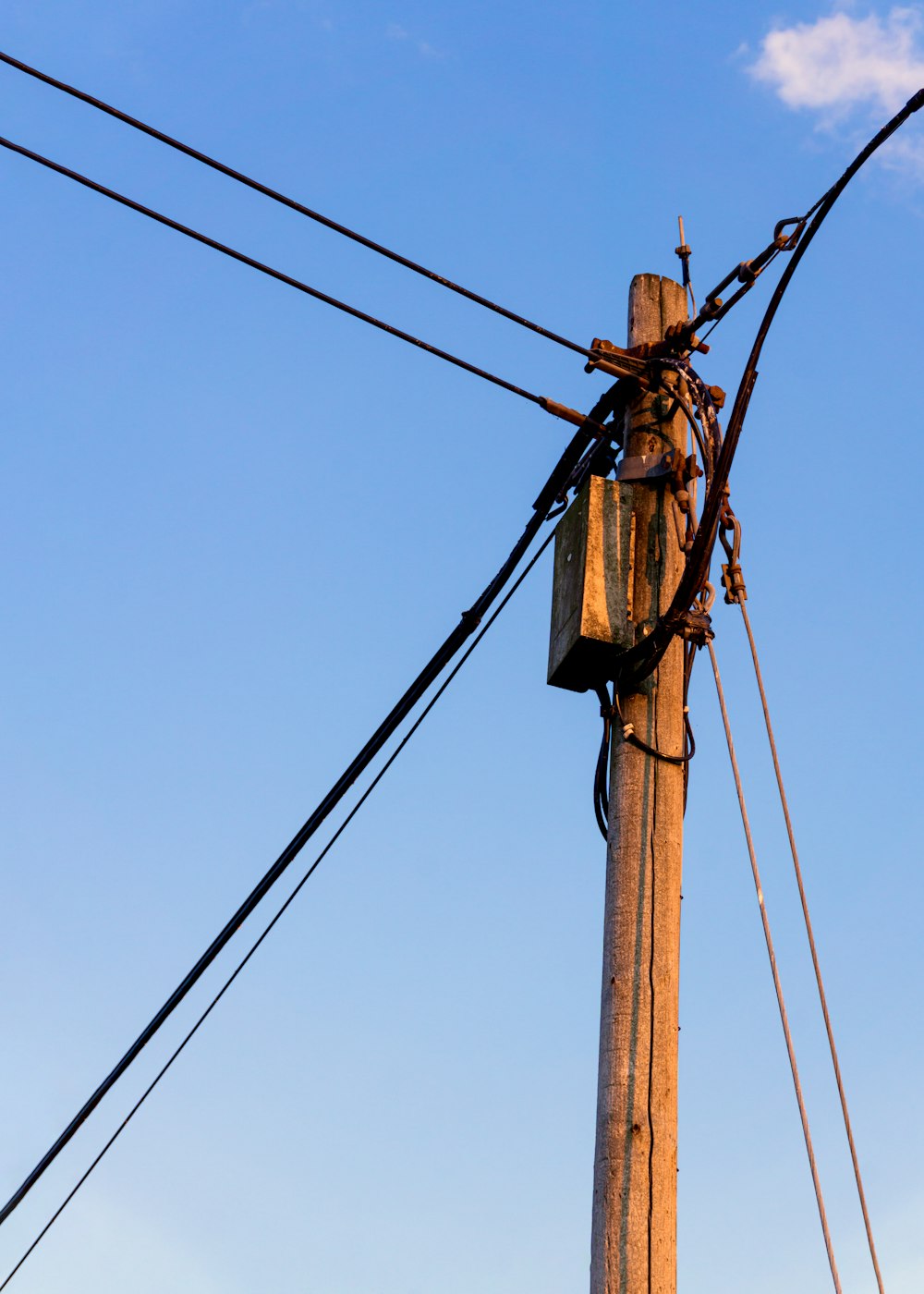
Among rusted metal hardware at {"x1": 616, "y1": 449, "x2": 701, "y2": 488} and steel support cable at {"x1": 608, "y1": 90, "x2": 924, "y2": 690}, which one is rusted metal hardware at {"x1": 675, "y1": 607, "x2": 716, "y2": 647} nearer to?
steel support cable at {"x1": 608, "y1": 90, "x2": 924, "y2": 690}

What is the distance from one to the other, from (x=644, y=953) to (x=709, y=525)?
1.40m

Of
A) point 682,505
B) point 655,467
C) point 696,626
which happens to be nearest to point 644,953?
point 696,626

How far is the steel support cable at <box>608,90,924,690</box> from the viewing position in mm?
5133

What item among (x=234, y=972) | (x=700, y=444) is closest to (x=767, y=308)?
(x=700, y=444)

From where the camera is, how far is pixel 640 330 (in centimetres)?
590

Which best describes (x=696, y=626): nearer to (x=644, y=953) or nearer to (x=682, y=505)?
(x=682, y=505)

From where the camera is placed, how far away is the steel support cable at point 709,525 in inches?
202

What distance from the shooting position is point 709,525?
5.16 meters

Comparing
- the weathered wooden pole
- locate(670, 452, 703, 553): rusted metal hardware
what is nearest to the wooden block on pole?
the weathered wooden pole

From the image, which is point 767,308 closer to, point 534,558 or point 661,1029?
point 534,558

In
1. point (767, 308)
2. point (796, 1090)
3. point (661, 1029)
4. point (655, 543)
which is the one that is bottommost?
point (661, 1029)

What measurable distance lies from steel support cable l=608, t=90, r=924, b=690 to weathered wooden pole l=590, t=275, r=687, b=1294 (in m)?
0.08

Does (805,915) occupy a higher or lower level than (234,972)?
lower

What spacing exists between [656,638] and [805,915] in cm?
131
